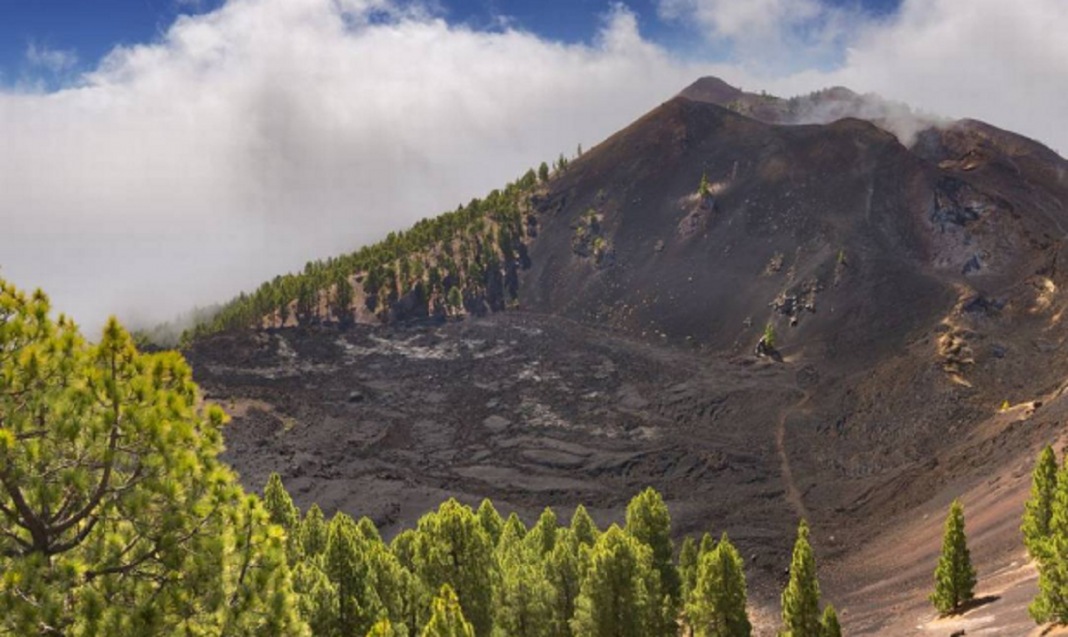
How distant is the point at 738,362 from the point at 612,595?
246 feet

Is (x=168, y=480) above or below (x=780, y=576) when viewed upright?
above

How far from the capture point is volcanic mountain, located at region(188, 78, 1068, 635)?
196 feet

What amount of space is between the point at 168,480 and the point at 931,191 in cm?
13703

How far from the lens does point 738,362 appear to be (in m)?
96.6

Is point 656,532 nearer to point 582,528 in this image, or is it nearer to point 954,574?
point 582,528

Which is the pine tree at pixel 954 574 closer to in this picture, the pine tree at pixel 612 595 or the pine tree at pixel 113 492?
the pine tree at pixel 612 595

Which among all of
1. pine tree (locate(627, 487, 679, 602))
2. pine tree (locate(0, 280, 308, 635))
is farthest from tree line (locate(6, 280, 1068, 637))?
pine tree (locate(627, 487, 679, 602))

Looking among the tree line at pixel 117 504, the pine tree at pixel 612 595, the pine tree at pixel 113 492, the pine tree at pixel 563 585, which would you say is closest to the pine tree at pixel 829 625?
the pine tree at pixel 612 595

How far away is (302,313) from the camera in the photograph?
133 m

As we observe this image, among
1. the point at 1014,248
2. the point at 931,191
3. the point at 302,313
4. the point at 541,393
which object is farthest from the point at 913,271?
the point at 302,313

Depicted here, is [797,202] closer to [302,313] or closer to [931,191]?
[931,191]

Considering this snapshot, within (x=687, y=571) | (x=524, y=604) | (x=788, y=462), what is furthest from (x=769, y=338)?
(x=524, y=604)

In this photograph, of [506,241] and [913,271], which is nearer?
[913,271]

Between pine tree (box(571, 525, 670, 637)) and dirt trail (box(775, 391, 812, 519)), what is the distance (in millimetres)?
39494
